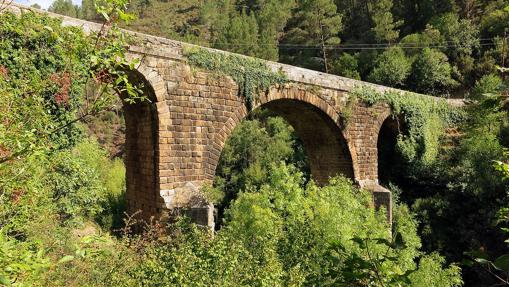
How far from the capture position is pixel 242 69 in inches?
346

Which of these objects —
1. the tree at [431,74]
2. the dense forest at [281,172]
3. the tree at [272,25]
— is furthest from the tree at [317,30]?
the tree at [431,74]

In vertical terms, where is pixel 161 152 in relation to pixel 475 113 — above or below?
below

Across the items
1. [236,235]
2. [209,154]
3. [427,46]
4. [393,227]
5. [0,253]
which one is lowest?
[393,227]

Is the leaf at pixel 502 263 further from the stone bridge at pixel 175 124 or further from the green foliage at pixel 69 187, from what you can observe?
the green foliage at pixel 69 187

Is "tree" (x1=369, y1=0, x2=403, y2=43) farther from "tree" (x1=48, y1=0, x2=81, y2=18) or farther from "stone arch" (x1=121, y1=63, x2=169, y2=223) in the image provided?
"tree" (x1=48, y1=0, x2=81, y2=18)

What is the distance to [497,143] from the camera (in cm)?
1341

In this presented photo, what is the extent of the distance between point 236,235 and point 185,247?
2162 millimetres

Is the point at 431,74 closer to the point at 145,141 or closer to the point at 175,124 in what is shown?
the point at 175,124

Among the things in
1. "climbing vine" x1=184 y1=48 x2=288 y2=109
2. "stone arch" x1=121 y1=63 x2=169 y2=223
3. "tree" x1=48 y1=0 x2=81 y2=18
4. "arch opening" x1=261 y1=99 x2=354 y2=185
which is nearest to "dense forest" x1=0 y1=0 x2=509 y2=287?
"stone arch" x1=121 y1=63 x2=169 y2=223

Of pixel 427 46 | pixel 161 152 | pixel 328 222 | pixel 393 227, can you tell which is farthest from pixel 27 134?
pixel 427 46

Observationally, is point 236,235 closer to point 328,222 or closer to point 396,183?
point 328,222

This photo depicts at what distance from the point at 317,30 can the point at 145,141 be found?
29.2m

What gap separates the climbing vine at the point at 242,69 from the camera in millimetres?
7926

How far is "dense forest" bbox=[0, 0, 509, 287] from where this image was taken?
2174mm
